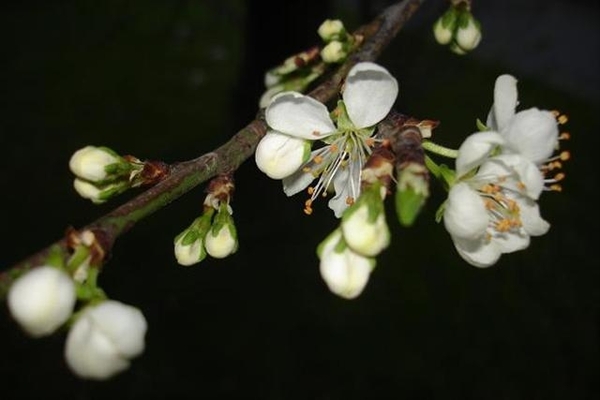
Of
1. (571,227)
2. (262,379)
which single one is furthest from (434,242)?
(262,379)

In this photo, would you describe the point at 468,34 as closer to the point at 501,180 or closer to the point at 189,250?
the point at 501,180

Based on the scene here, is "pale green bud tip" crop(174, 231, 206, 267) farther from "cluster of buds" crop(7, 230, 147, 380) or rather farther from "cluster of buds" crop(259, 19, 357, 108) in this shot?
"cluster of buds" crop(259, 19, 357, 108)

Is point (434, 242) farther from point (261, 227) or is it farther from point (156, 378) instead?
point (156, 378)

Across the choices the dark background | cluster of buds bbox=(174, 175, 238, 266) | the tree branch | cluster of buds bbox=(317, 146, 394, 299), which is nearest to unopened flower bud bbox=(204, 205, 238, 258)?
cluster of buds bbox=(174, 175, 238, 266)

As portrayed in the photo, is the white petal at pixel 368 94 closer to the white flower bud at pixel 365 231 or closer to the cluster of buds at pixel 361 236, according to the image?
the cluster of buds at pixel 361 236

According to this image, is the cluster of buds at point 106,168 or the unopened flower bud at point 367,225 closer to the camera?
the unopened flower bud at point 367,225

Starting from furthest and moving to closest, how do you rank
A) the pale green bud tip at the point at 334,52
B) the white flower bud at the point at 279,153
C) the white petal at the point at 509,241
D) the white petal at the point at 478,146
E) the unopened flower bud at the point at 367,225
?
the pale green bud tip at the point at 334,52, the white petal at the point at 509,241, the white flower bud at the point at 279,153, the white petal at the point at 478,146, the unopened flower bud at the point at 367,225

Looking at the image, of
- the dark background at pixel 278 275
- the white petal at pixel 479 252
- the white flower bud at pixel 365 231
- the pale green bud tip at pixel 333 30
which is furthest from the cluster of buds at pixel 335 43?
the dark background at pixel 278 275

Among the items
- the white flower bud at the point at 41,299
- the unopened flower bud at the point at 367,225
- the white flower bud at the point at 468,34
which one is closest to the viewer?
the white flower bud at the point at 41,299
